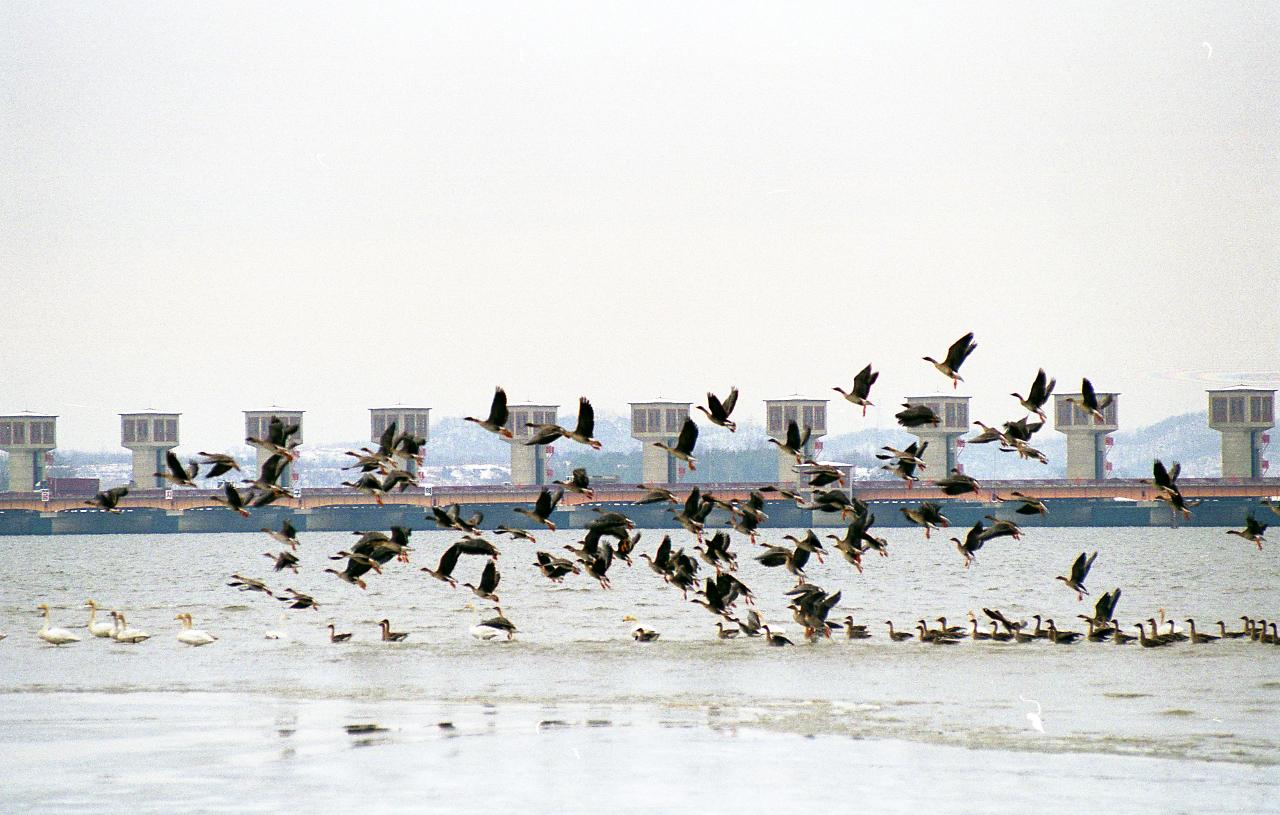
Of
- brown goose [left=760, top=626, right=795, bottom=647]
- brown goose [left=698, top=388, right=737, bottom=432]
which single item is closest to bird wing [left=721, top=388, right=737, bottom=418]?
brown goose [left=698, top=388, right=737, bottom=432]

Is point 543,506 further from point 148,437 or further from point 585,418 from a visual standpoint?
point 148,437

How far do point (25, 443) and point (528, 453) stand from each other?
49.2m

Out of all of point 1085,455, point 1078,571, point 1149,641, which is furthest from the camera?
point 1085,455

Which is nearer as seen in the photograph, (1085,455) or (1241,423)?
(1241,423)

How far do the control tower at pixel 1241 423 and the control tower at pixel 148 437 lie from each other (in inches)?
4053

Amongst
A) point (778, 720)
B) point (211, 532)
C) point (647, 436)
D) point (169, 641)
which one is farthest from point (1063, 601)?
point (211, 532)

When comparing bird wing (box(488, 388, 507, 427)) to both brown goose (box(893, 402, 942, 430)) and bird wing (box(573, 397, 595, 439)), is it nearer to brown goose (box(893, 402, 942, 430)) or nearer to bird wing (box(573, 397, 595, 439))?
bird wing (box(573, 397, 595, 439))

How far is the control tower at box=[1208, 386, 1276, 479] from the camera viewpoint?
172m

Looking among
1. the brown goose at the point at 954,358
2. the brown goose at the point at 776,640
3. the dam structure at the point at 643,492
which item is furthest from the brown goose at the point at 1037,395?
the dam structure at the point at 643,492

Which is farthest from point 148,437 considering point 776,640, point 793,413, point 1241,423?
point 776,640

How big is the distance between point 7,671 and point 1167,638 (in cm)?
2521

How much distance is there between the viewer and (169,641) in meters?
44.7

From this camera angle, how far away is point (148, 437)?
586 feet

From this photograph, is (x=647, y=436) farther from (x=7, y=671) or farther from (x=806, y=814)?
(x=806, y=814)
